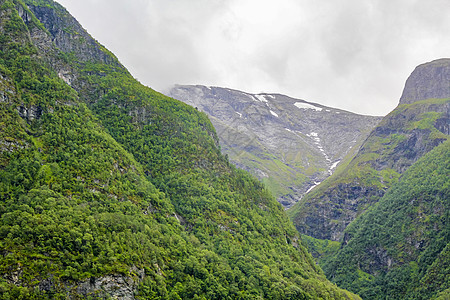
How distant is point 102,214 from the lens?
11750 centimetres

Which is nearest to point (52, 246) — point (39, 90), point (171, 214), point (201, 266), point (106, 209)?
point (106, 209)

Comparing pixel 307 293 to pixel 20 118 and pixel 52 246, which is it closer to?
pixel 52 246

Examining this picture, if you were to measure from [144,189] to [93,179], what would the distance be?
26.3 metres

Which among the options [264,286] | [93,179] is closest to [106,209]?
[93,179]

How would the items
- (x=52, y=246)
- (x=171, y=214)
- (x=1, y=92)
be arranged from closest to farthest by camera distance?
(x=52, y=246), (x=1, y=92), (x=171, y=214)

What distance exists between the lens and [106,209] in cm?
12544

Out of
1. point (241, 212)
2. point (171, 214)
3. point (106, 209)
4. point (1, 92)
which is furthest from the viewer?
point (241, 212)

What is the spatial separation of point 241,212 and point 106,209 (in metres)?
87.0

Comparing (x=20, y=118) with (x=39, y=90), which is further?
(x=39, y=90)

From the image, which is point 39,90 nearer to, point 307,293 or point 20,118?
point 20,118

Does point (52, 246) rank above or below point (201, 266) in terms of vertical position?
below

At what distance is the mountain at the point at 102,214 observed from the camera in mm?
93375

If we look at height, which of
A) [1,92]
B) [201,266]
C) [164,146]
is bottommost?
[201,266]

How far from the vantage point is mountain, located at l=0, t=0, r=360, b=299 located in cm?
9338
